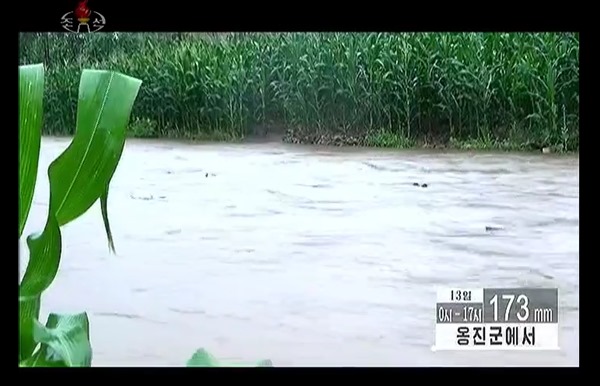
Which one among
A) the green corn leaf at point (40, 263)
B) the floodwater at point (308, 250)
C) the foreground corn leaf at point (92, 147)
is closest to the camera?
the foreground corn leaf at point (92, 147)

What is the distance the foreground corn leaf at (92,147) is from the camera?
2.13 m

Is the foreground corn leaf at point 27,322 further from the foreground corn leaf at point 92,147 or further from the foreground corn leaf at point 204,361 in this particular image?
the foreground corn leaf at point 204,361

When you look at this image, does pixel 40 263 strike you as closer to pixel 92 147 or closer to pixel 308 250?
pixel 92 147

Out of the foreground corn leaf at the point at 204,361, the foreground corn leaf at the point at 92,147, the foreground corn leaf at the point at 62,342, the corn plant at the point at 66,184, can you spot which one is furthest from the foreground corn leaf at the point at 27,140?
the foreground corn leaf at the point at 204,361

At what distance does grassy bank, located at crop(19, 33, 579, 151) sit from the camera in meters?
2.44

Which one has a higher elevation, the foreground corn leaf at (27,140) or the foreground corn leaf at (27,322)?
the foreground corn leaf at (27,140)

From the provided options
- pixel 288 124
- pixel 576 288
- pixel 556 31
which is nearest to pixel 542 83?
pixel 556 31

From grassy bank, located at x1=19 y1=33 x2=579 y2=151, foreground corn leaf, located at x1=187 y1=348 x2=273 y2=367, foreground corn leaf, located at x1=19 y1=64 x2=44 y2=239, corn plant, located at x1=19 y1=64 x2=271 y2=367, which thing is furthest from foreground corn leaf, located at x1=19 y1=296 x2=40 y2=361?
grassy bank, located at x1=19 y1=33 x2=579 y2=151

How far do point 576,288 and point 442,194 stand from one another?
0.50m

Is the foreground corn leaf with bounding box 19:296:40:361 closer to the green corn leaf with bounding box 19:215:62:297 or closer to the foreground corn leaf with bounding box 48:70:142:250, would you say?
the green corn leaf with bounding box 19:215:62:297

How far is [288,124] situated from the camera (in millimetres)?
2477

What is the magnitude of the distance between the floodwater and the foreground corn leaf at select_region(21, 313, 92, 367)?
1.2 inches

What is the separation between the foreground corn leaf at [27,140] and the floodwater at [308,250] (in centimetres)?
6
